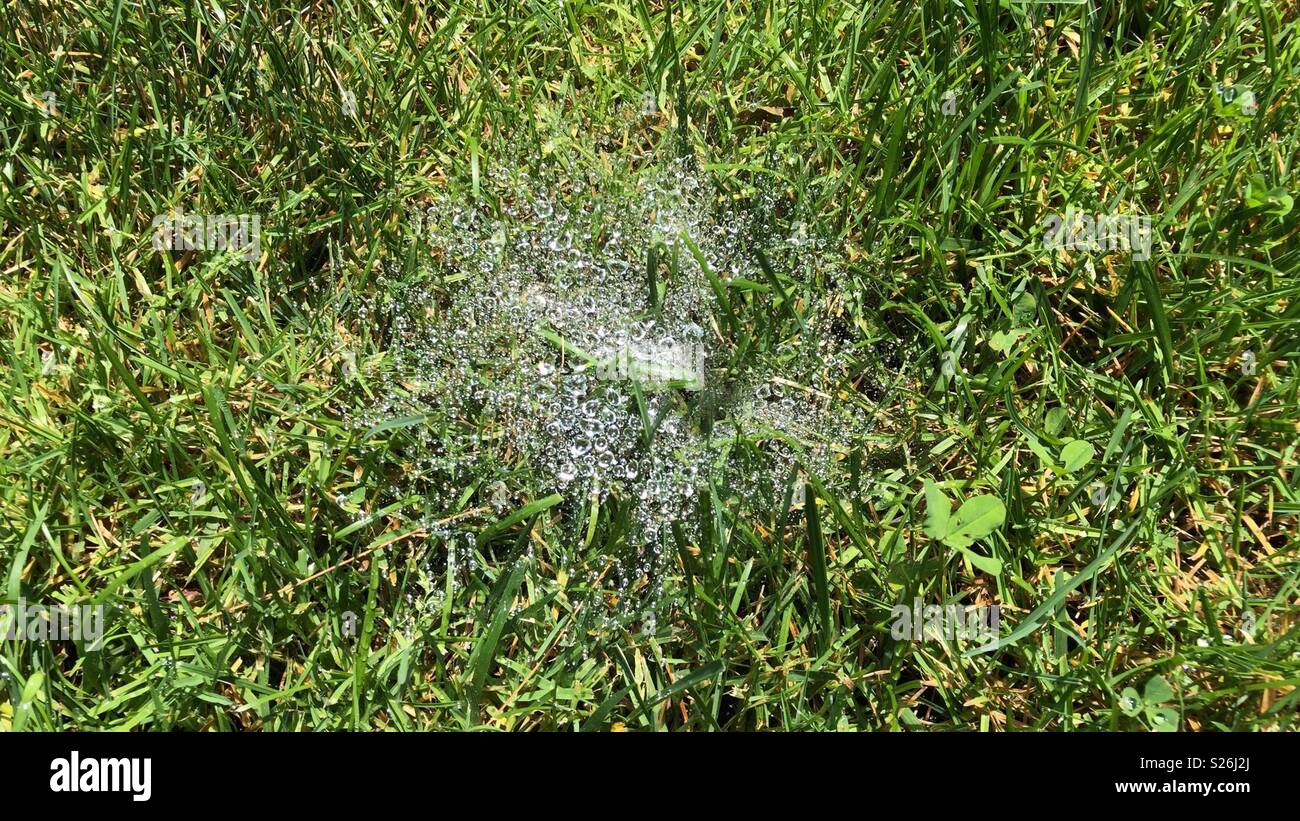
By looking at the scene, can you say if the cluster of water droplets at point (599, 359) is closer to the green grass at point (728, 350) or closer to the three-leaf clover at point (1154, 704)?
the green grass at point (728, 350)

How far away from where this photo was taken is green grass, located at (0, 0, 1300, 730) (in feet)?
6.24

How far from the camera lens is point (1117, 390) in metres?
2.13

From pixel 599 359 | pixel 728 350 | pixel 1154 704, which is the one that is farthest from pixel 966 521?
pixel 599 359

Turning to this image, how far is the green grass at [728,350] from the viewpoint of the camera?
1.90m

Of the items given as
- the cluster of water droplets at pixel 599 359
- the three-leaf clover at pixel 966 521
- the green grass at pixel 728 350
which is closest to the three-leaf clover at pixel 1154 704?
the green grass at pixel 728 350

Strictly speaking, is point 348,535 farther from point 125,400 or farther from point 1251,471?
point 1251,471

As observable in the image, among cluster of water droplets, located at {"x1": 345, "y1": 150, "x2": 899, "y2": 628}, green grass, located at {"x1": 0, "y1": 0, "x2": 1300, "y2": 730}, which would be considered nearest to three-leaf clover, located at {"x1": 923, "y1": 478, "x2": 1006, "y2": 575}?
green grass, located at {"x1": 0, "y1": 0, "x2": 1300, "y2": 730}

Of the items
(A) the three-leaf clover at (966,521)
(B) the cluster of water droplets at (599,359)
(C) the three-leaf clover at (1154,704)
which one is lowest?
(C) the three-leaf clover at (1154,704)

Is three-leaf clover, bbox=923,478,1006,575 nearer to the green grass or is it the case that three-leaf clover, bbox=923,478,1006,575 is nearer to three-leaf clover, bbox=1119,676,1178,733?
the green grass

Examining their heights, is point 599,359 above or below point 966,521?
above

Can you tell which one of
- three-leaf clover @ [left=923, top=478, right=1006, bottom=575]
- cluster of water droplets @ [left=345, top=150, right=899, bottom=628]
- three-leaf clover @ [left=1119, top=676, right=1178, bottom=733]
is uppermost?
cluster of water droplets @ [left=345, top=150, right=899, bottom=628]

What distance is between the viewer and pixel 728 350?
215cm

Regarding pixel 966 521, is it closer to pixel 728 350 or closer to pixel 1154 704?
pixel 1154 704

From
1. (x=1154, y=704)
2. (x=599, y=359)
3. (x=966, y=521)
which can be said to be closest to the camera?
(x=1154, y=704)
